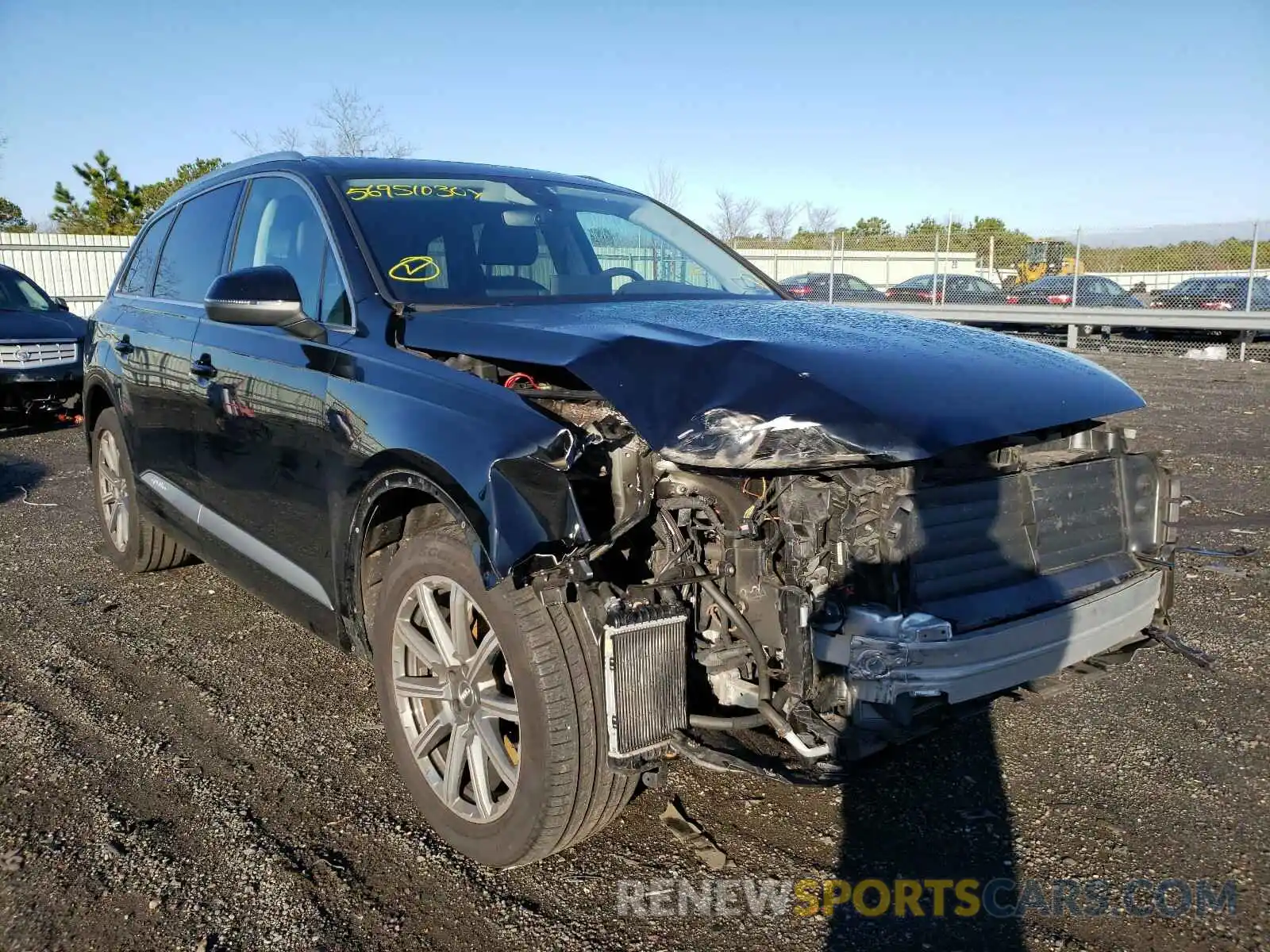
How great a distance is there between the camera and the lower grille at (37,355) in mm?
10062

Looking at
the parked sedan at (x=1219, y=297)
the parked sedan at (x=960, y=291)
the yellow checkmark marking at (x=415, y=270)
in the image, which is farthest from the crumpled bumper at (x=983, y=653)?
the parked sedan at (x=960, y=291)

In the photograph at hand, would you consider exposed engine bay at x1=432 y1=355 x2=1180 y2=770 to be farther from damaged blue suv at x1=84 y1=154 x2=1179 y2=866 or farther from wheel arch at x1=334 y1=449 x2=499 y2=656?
wheel arch at x1=334 y1=449 x2=499 y2=656

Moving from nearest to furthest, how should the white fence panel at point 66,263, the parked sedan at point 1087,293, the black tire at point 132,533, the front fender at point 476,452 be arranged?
the front fender at point 476,452
the black tire at point 132,533
the parked sedan at point 1087,293
the white fence panel at point 66,263

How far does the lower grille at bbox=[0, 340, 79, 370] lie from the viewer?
1006 cm

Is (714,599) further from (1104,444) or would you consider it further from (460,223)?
(460,223)

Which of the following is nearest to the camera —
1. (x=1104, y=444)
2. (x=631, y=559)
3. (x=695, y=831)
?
(x=631, y=559)

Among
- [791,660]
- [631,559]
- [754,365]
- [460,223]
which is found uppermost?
[460,223]

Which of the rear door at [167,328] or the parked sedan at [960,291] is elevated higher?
the parked sedan at [960,291]

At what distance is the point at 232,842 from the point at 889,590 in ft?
6.71

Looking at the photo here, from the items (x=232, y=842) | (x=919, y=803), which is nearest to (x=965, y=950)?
(x=919, y=803)

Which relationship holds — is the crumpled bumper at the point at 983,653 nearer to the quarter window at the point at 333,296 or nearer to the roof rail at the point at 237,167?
the quarter window at the point at 333,296

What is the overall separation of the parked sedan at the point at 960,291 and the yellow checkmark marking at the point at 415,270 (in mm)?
21209

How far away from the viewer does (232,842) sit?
2.86m

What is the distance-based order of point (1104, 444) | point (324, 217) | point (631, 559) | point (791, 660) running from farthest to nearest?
point (324, 217), point (1104, 444), point (631, 559), point (791, 660)
